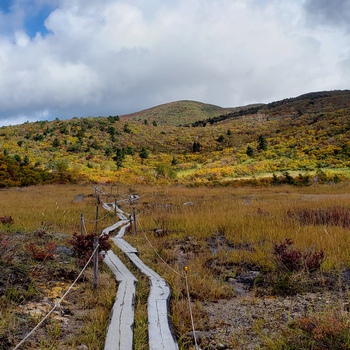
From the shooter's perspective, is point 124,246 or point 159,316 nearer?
point 159,316

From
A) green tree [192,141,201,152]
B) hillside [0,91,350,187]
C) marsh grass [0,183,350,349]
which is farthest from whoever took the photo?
green tree [192,141,201,152]

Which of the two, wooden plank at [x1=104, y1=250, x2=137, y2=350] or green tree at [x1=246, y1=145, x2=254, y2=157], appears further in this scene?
green tree at [x1=246, y1=145, x2=254, y2=157]

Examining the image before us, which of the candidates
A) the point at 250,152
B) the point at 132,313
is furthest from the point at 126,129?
the point at 132,313

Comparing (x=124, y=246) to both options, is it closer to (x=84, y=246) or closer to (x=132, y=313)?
(x=84, y=246)

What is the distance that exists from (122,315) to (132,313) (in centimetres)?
14

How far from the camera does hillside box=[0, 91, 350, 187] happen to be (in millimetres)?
38344

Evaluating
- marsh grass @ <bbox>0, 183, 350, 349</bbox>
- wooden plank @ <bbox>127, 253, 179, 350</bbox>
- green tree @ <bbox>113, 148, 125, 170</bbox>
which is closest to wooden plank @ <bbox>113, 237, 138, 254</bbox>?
marsh grass @ <bbox>0, 183, 350, 349</bbox>

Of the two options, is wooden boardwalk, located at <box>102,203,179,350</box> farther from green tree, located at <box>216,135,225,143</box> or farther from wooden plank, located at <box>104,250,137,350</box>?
green tree, located at <box>216,135,225,143</box>

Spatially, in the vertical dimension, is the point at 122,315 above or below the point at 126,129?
below

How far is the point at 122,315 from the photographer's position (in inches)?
166

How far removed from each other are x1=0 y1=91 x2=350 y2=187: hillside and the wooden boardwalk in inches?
1083

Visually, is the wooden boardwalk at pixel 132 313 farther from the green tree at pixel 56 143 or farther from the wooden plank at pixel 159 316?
the green tree at pixel 56 143

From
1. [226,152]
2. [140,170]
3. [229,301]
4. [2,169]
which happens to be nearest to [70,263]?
[229,301]

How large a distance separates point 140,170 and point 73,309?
39911 millimetres
